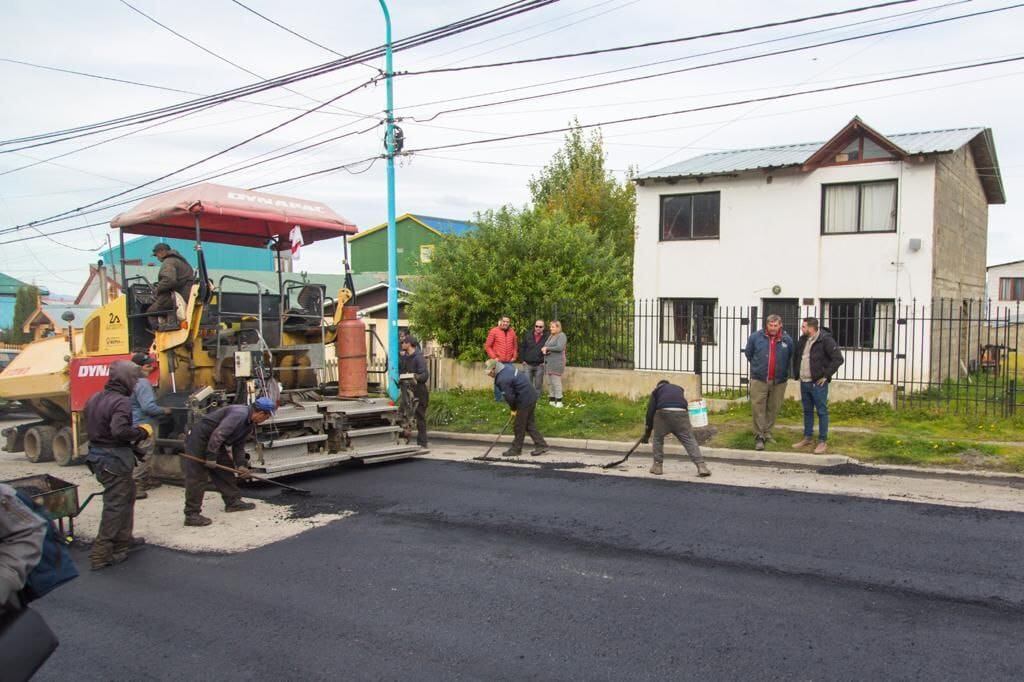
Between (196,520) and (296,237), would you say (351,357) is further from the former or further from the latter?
(196,520)

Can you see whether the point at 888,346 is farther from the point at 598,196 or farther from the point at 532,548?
the point at 598,196

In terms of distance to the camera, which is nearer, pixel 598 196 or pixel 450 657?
pixel 450 657

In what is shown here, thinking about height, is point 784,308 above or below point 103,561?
above

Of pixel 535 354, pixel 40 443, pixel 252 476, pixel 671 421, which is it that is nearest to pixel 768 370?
pixel 671 421

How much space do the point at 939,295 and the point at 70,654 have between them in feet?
57.3

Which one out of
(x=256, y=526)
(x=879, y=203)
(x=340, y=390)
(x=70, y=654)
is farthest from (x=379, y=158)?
(x=70, y=654)

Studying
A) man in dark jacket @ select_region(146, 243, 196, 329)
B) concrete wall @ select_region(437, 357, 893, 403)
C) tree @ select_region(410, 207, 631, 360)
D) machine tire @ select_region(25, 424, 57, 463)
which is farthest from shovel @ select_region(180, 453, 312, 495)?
tree @ select_region(410, 207, 631, 360)

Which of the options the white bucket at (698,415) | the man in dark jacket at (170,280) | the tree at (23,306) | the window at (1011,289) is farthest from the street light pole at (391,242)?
the window at (1011,289)

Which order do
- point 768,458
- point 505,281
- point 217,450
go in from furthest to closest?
1. point 505,281
2. point 768,458
3. point 217,450

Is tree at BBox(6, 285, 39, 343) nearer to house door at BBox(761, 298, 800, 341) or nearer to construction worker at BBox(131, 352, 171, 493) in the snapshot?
construction worker at BBox(131, 352, 171, 493)

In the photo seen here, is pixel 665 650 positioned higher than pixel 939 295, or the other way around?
pixel 939 295

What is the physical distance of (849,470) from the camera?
9578 mm

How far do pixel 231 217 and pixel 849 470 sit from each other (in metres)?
8.65

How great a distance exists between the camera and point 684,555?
6207mm
